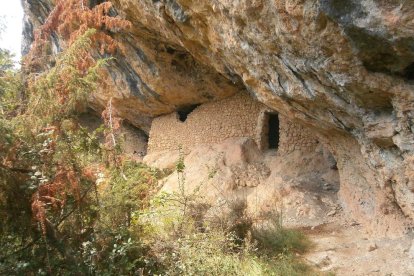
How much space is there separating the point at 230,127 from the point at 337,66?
641 centimetres

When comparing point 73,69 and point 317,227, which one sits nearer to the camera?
point 73,69

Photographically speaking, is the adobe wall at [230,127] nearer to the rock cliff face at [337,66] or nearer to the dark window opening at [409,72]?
the rock cliff face at [337,66]

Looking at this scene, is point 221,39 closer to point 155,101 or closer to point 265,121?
point 265,121

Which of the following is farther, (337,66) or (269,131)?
(269,131)

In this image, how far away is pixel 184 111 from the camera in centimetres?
1186

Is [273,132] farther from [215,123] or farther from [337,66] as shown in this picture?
[337,66]

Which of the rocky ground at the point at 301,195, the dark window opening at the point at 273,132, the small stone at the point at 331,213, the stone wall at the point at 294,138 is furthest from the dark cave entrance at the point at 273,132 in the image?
the small stone at the point at 331,213

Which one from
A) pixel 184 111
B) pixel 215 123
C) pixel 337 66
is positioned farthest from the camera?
pixel 184 111

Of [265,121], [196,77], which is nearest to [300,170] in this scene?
[265,121]

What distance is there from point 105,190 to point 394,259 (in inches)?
142

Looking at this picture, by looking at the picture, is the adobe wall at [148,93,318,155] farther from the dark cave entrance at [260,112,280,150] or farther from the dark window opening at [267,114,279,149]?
the dark window opening at [267,114,279,149]

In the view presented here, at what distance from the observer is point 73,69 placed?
4.09 meters

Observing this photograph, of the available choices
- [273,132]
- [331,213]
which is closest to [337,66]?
[331,213]

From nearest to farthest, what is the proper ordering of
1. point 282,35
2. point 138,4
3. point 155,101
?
Result: point 282,35 → point 138,4 → point 155,101
